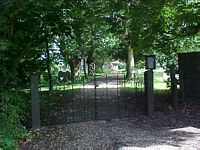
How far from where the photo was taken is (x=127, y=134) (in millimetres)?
8125

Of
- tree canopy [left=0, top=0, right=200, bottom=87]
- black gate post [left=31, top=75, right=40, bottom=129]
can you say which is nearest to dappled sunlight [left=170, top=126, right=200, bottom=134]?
black gate post [left=31, top=75, right=40, bottom=129]

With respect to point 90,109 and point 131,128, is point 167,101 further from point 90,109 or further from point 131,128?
point 131,128

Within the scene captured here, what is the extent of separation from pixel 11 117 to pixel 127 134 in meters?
2.43

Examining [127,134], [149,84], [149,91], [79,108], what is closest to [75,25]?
[79,108]

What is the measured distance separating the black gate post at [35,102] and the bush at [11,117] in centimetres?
53

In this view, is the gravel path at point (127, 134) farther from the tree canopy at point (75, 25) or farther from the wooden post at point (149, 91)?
the tree canopy at point (75, 25)

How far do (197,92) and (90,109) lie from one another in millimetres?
3771

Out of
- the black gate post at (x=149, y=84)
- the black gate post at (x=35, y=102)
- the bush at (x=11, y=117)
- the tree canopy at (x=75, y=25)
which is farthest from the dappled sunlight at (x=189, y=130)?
the tree canopy at (x=75, y=25)

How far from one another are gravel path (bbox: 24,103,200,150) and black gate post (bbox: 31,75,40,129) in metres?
0.23

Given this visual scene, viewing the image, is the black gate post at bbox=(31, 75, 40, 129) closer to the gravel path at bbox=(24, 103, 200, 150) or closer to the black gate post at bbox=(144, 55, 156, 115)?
the gravel path at bbox=(24, 103, 200, 150)

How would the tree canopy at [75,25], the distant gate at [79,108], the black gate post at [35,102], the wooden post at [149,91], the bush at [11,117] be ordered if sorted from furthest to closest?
the wooden post at [149,91], the distant gate at [79,108], the black gate post at [35,102], the tree canopy at [75,25], the bush at [11,117]

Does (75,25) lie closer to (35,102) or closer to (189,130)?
(35,102)

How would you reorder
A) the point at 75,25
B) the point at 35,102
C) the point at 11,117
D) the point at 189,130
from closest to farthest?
the point at 11,117
the point at 189,130
the point at 35,102
the point at 75,25

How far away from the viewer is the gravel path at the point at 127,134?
7.15 metres
